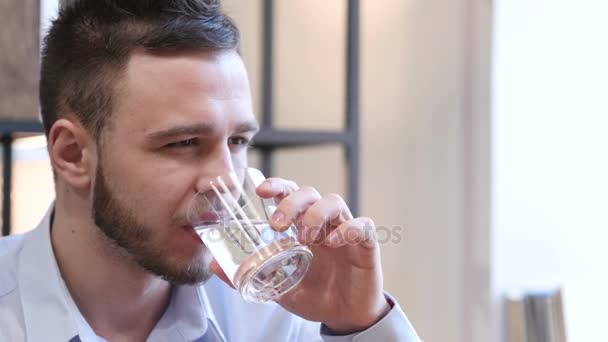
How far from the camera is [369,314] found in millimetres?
1203

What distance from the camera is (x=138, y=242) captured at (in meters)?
1.17

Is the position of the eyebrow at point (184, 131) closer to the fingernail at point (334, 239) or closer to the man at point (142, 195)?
the man at point (142, 195)

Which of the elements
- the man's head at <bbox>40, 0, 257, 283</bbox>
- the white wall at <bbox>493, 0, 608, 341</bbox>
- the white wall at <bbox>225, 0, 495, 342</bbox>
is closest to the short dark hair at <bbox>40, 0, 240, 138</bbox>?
the man's head at <bbox>40, 0, 257, 283</bbox>

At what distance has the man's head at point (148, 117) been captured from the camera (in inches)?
44.8

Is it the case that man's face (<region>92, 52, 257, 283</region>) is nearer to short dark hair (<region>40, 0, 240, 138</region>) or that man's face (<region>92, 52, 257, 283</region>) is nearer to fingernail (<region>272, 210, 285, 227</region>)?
short dark hair (<region>40, 0, 240, 138</region>)

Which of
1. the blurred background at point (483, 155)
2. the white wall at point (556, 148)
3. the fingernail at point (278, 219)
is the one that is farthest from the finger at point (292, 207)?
the white wall at point (556, 148)

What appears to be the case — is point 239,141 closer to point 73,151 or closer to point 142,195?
point 142,195

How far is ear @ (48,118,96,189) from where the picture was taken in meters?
1.22

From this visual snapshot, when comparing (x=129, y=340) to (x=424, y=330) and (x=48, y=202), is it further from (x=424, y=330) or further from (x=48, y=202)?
(x=424, y=330)

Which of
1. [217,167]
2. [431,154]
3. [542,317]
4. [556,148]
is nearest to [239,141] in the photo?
[217,167]

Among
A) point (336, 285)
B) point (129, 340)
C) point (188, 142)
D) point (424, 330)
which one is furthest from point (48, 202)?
point (424, 330)

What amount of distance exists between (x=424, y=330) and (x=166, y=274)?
1.61 meters

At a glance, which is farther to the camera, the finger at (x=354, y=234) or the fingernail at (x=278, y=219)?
the finger at (x=354, y=234)

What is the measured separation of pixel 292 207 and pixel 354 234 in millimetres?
150
